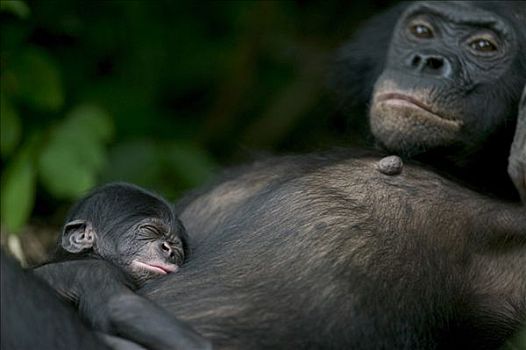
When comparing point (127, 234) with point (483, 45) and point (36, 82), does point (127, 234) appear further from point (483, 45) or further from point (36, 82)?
point (36, 82)

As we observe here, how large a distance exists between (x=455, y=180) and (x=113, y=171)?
237cm

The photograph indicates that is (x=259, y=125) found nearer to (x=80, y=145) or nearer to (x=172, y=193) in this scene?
(x=172, y=193)

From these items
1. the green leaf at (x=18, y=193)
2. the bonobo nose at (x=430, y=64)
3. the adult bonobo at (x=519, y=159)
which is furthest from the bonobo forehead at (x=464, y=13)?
the green leaf at (x=18, y=193)

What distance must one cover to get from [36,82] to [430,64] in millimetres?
2043

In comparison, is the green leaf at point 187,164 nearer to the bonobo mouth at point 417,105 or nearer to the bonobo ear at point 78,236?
the bonobo mouth at point 417,105

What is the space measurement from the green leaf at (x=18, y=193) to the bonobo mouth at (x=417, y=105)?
63.8 inches

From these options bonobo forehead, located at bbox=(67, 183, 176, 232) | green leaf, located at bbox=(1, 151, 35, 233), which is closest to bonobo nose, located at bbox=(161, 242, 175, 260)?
bonobo forehead, located at bbox=(67, 183, 176, 232)

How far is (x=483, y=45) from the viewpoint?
4586mm

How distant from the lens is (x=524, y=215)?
12.9ft

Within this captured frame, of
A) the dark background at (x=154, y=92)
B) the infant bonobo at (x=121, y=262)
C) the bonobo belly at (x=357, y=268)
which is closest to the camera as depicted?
the infant bonobo at (x=121, y=262)

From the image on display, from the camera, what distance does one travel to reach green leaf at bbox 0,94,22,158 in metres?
5.34

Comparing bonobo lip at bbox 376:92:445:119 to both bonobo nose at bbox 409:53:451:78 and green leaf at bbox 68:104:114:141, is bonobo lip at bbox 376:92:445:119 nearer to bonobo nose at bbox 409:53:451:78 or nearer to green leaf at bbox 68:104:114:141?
bonobo nose at bbox 409:53:451:78

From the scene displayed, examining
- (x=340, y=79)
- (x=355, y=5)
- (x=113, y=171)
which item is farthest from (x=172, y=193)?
(x=355, y=5)

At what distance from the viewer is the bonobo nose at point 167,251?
3904mm
